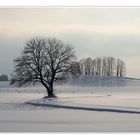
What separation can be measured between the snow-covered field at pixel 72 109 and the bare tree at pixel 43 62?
93mm

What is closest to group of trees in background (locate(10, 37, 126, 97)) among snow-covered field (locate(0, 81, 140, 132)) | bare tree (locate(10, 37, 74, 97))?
bare tree (locate(10, 37, 74, 97))

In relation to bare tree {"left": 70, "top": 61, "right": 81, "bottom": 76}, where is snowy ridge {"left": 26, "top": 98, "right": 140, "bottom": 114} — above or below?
below

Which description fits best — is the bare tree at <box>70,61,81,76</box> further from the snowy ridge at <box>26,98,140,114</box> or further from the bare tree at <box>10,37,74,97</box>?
the snowy ridge at <box>26,98,140,114</box>

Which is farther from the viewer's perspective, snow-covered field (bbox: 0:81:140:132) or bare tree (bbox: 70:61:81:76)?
bare tree (bbox: 70:61:81:76)

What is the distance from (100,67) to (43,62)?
1.91 ft

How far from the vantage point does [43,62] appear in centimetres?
447

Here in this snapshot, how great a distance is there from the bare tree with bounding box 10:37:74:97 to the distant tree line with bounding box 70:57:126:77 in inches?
4.3

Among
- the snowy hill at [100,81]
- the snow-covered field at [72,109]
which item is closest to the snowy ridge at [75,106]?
the snow-covered field at [72,109]

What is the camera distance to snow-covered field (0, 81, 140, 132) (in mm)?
4102

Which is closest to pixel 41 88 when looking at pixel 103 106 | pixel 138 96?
pixel 103 106

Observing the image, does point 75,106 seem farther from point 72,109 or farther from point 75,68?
point 75,68

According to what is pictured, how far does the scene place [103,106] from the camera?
4.40 meters

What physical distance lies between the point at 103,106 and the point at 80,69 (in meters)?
0.43
